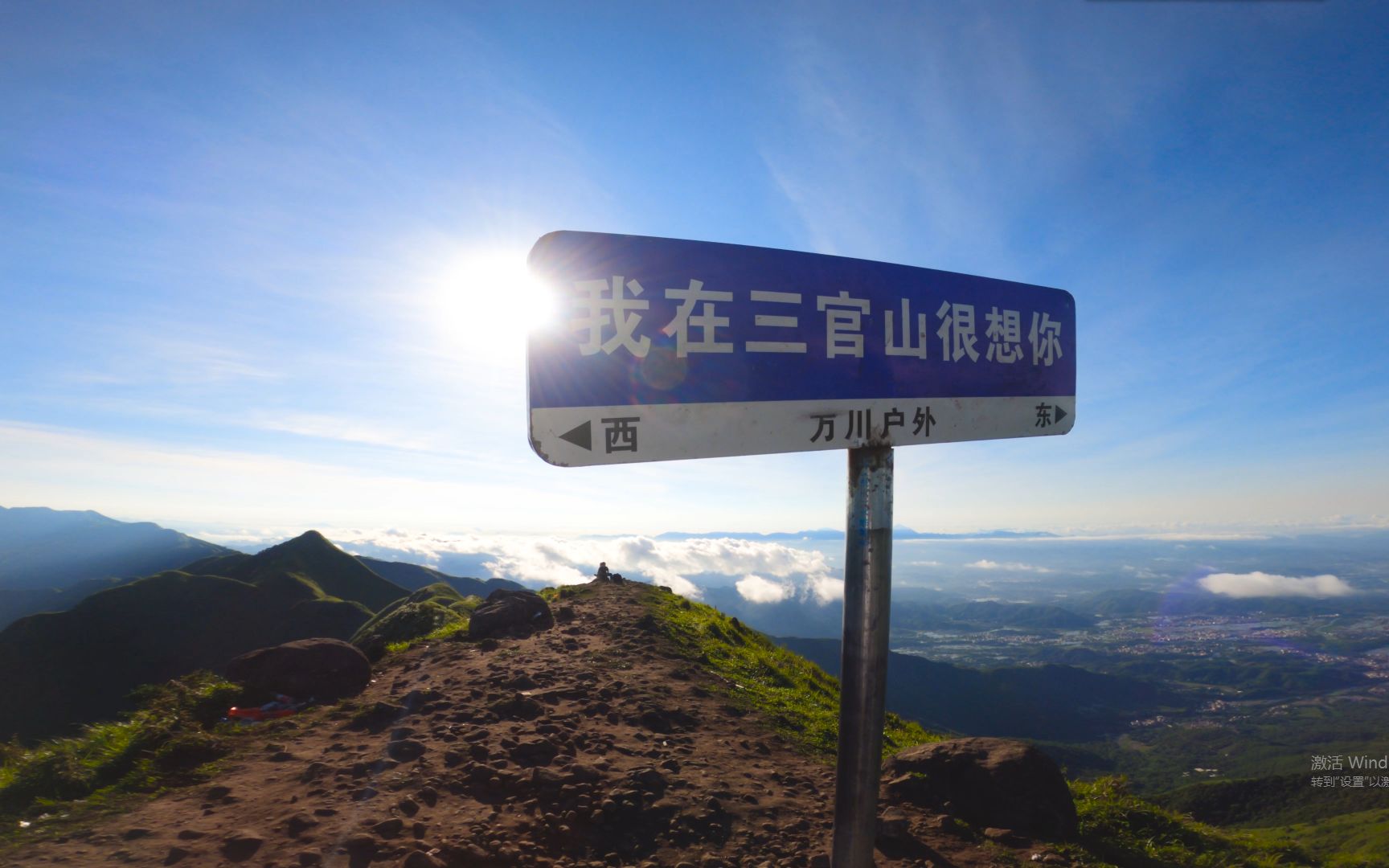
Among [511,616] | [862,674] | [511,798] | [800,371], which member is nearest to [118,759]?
[511,798]

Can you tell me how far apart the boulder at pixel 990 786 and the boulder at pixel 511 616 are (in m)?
8.16

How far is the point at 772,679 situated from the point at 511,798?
6.43m

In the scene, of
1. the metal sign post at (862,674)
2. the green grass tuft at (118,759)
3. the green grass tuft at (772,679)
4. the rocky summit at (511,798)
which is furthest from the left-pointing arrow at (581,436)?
Result: the green grass tuft at (118,759)

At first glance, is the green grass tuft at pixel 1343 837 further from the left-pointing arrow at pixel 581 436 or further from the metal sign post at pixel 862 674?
the left-pointing arrow at pixel 581 436

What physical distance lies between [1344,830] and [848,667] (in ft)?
264

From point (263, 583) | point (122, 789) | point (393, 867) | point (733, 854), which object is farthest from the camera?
point (263, 583)

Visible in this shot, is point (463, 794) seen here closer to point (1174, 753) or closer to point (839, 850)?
point (839, 850)

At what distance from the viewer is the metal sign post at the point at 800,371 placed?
249 cm

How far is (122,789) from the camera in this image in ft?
18.3

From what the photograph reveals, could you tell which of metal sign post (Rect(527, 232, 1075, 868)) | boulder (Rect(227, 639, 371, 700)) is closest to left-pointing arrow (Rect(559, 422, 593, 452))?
metal sign post (Rect(527, 232, 1075, 868))

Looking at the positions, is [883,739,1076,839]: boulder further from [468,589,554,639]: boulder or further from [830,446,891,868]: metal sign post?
[468,589,554,639]: boulder

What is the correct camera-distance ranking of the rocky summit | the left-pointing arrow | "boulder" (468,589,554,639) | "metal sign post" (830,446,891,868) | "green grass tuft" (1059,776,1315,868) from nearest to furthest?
1. the left-pointing arrow
2. "metal sign post" (830,446,891,868)
3. the rocky summit
4. "green grass tuft" (1059,776,1315,868)
5. "boulder" (468,589,554,639)

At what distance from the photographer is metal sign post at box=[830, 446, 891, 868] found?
2.88m

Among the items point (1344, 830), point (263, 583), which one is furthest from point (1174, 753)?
point (263, 583)
